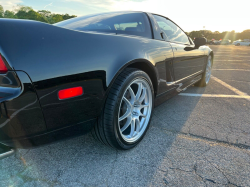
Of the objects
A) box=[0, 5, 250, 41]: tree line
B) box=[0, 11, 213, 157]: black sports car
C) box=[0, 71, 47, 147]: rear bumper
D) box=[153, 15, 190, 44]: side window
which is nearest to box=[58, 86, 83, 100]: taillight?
box=[0, 11, 213, 157]: black sports car

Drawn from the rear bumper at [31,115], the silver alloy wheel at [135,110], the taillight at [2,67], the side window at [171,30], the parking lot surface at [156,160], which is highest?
the side window at [171,30]

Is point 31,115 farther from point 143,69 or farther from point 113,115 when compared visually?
point 143,69

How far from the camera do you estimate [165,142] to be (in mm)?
2023

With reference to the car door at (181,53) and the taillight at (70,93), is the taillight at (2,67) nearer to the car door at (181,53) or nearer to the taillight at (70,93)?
the taillight at (70,93)

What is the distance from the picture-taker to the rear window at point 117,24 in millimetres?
2001

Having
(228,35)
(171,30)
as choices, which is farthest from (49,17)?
(171,30)

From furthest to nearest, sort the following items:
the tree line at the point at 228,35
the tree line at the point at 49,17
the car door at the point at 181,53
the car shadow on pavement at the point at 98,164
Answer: the tree line at the point at 228,35, the tree line at the point at 49,17, the car door at the point at 181,53, the car shadow on pavement at the point at 98,164

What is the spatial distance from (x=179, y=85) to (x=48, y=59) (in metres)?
2.07

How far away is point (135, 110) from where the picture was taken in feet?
6.63

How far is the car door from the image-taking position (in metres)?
2.63

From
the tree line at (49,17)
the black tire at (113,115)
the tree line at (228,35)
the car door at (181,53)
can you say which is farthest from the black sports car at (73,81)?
the tree line at (228,35)

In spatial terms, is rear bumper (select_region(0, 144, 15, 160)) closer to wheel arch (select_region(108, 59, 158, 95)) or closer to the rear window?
wheel arch (select_region(108, 59, 158, 95))

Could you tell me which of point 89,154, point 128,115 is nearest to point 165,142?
point 128,115

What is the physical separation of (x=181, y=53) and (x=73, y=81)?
6.17 feet
